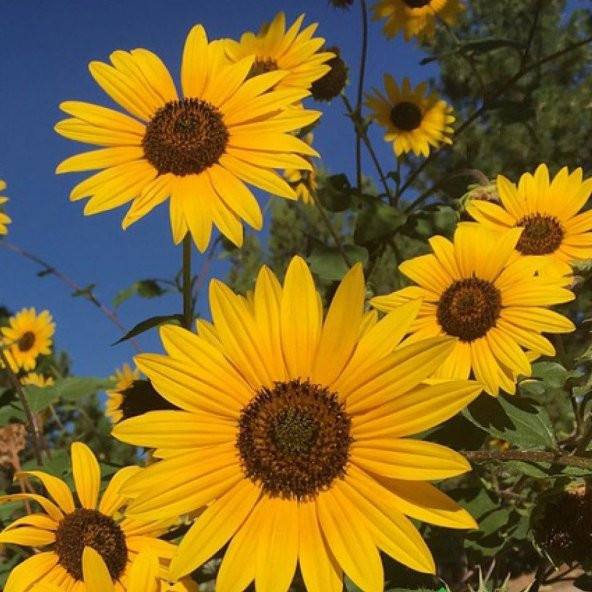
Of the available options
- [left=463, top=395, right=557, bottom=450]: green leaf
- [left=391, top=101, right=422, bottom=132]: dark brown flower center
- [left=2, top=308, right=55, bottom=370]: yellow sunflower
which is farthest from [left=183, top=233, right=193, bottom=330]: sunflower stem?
[left=2, top=308, right=55, bottom=370]: yellow sunflower

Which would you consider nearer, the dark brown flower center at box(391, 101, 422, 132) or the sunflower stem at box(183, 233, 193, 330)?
the sunflower stem at box(183, 233, 193, 330)

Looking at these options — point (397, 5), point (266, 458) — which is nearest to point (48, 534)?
point (266, 458)

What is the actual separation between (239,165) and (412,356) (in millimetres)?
719

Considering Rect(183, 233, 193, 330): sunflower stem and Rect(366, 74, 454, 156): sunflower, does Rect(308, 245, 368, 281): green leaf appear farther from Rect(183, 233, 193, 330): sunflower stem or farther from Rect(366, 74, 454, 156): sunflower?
Rect(366, 74, 454, 156): sunflower

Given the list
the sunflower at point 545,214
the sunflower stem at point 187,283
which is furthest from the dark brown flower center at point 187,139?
the sunflower at point 545,214

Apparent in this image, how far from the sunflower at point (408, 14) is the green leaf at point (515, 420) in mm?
2554

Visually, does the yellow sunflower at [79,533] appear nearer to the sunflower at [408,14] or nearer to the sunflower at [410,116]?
the sunflower at [410,116]

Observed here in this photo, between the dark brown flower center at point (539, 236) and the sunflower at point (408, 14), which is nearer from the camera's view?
the dark brown flower center at point (539, 236)

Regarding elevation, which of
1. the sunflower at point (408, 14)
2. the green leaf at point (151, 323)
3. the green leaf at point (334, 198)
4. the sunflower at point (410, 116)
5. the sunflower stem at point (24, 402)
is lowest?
the green leaf at point (151, 323)

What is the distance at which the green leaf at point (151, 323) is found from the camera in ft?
5.56

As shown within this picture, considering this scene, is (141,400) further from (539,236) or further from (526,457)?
(539,236)

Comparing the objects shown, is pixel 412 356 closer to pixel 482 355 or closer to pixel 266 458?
pixel 266 458

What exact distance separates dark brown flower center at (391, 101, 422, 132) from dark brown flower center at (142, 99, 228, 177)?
225 centimetres

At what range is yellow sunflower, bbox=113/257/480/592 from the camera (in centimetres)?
109
